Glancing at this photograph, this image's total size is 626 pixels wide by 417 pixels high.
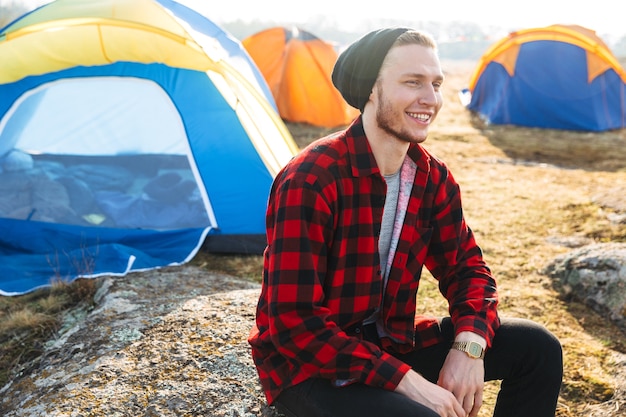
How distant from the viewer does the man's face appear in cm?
200

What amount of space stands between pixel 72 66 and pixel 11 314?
1.96m

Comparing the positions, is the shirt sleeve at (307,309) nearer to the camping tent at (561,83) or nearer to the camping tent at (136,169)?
the camping tent at (136,169)

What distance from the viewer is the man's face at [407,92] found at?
200 cm

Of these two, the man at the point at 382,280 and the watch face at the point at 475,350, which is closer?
the man at the point at 382,280

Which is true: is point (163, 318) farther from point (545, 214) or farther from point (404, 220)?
point (545, 214)

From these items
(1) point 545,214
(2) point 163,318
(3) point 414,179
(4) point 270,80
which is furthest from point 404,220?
(4) point 270,80

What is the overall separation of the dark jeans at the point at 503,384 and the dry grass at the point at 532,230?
68 centimetres

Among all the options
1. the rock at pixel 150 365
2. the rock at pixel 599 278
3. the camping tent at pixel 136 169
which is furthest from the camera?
the camping tent at pixel 136 169

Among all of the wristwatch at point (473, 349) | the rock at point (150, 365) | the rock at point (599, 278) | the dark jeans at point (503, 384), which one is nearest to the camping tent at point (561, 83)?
the rock at point (599, 278)

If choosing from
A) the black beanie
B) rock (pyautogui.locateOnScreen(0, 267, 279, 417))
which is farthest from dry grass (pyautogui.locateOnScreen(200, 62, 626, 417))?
the black beanie

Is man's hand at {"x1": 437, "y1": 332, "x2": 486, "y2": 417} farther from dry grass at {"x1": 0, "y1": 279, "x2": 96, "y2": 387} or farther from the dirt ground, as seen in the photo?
dry grass at {"x1": 0, "y1": 279, "x2": 96, "y2": 387}

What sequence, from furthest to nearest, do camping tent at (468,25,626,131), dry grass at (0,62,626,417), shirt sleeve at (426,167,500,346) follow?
camping tent at (468,25,626,131) < dry grass at (0,62,626,417) < shirt sleeve at (426,167,500,346)

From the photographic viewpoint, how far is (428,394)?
1.79 metres

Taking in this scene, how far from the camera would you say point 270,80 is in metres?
9.71
